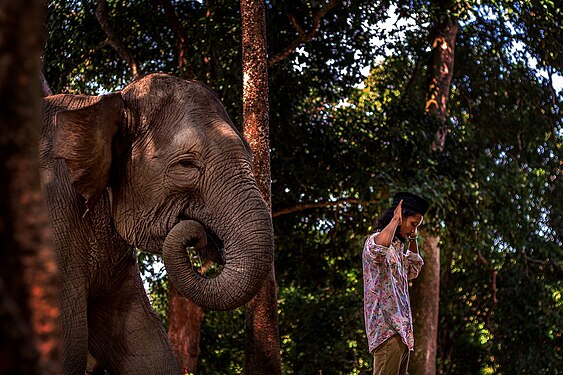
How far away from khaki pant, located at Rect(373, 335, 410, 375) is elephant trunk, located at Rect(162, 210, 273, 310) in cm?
194

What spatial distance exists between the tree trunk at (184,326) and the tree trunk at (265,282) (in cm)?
487

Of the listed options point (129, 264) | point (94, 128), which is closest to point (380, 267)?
point (129, 264)

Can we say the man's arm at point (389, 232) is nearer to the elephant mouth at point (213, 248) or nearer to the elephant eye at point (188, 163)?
the elephant mouth at point (213, 248)

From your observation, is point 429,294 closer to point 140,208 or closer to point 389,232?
point 389,232

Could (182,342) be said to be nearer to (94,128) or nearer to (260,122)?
(260,122)

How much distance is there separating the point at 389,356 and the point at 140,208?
2235mm

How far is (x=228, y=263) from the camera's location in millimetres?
4863

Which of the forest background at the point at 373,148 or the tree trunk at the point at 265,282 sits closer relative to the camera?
the tree trunk at the point at 265,282

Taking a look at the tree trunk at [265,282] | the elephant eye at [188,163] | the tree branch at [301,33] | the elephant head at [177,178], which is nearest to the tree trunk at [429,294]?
the tree branch at [301,33]

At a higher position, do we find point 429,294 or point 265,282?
point 429,294

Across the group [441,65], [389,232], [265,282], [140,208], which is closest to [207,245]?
[140,208]

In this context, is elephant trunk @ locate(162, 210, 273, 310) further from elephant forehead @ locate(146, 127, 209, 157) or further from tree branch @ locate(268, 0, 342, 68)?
tree branch @ locate(268, 0, 342, 68)

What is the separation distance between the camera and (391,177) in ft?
44.3

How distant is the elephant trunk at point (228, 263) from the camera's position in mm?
4809
